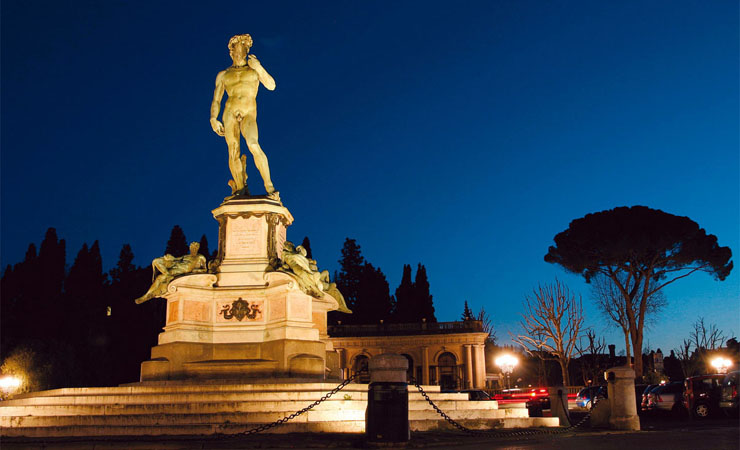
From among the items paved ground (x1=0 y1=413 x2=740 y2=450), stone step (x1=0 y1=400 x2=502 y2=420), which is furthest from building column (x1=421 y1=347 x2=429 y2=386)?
paved ground (x1=0 y1=413 x2=740 y2=450)

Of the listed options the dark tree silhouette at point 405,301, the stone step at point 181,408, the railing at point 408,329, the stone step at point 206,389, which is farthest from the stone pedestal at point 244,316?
the dark tree silhouette at point 405,301

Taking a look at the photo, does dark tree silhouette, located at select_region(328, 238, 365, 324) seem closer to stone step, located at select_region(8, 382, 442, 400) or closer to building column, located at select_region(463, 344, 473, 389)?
building column, located at select_region(463, 344, 473, 389)

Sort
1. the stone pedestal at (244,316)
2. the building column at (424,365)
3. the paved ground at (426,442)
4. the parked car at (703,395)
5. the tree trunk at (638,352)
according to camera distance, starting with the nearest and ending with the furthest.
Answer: the paved ground at (426,442)
the stone pedestal at (244,316)
the parked car at (703,395)
the tree trunk at (638,352)
the building column at (424,365)

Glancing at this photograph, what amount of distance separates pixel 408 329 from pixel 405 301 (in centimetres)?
879

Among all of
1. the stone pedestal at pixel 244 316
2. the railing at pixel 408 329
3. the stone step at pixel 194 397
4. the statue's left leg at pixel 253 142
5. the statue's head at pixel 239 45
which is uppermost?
the statue's head at pixel 239 45

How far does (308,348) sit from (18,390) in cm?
2359

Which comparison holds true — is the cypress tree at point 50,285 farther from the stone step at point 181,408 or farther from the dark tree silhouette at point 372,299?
the stone step at point 181,408

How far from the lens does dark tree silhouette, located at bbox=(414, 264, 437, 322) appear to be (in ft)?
211

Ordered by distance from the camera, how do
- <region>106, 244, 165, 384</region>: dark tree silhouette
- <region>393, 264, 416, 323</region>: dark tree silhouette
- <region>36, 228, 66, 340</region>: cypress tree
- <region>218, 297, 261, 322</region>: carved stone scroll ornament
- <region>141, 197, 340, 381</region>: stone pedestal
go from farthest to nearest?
1. <region>393, 264, 416, 323</region>: dark tree silhouette
2. <region>106, 244, 165, 384</region>: dark tree silhouette
3. <region>36, 228, 66, 340</region>: cypress tree
4. <region>218, 297, 261, 322</region>: carved stone scroll ornament
5. <region>141, 197, 340, 381</region>: stone pedestal

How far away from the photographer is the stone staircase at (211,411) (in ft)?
33.9

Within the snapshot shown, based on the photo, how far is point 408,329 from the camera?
56500 millimetres

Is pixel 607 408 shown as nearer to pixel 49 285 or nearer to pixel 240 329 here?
pixel 240 329

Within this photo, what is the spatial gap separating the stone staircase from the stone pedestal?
41.8 inches

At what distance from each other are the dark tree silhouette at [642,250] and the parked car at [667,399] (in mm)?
16849
